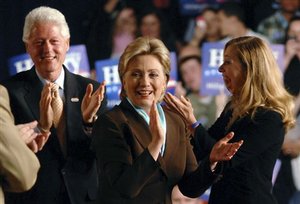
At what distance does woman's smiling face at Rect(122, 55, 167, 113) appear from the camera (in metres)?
2.74

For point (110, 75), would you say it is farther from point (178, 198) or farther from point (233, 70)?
point (233, 70)

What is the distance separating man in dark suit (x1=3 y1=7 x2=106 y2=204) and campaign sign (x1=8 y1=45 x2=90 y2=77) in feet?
4.76

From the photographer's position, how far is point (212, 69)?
16.2 feet

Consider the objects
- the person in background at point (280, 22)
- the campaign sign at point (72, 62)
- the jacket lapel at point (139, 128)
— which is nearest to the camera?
the jacket lapel at point (139, 128)

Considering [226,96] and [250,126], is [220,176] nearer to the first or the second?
[250,126]

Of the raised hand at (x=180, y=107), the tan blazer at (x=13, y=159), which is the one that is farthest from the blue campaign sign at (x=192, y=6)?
the tan blazer at (x=13, y=159)

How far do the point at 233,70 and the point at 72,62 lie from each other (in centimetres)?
185

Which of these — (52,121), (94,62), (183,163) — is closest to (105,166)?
(183,163)

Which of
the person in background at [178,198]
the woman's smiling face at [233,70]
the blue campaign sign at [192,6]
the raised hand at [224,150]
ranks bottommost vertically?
the person in background at [178,198]

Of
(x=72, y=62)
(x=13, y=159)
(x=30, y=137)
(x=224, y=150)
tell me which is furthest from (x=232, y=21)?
(x=13, y=159)

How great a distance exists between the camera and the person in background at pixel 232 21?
4.93 meters

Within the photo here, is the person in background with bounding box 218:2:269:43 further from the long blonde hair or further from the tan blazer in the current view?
the tan blazer

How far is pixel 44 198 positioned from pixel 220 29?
217 centimetres

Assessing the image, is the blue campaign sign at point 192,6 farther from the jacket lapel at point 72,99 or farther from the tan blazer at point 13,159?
the tan blazer at point 13,159
